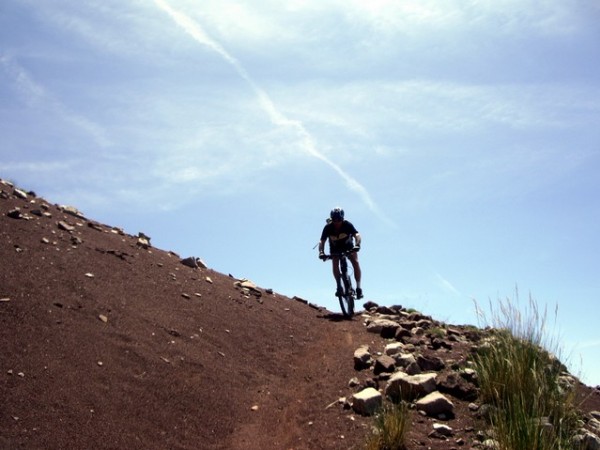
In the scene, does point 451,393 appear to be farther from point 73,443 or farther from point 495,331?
point 73,443

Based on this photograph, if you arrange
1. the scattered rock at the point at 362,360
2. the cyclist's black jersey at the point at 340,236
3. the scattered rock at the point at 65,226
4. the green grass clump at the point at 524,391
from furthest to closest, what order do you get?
the cyclist's black jersey at the point at 340,236, the scattered rock at the point at 65,226, the scattered rock at the point at 362,360, the green grass clump at the point at 524,391

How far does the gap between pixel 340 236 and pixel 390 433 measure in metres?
6.99

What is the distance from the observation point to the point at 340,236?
43.1 feet

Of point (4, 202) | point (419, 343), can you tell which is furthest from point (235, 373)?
point (4, 202)

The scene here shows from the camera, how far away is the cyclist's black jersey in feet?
43.0

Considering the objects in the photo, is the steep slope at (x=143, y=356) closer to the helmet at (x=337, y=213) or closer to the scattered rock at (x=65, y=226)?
the scattered rock at (x=65, y=226)

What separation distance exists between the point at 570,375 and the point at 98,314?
667 cm

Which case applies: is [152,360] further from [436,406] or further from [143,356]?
[436,406]

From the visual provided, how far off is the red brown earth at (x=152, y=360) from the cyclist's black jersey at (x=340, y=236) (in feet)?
5.22

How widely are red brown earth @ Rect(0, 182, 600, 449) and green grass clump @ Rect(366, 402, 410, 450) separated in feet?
0.68

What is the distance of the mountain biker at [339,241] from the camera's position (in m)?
13.0

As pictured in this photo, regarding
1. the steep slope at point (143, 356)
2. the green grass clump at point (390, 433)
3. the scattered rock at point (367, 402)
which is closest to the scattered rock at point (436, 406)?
the scattered rock at point (367, 402)

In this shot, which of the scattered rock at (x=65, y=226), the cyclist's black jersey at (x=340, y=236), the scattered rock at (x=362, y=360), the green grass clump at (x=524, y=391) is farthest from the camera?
the cyclist's black jersey at (x=340, y=236)

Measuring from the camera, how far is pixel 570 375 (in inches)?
344
